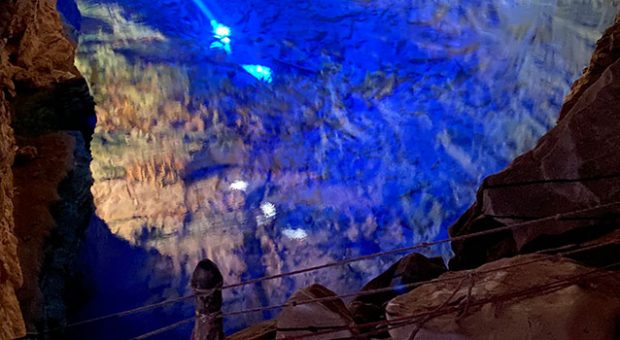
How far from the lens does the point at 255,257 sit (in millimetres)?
11453

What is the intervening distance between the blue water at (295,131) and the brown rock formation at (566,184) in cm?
539

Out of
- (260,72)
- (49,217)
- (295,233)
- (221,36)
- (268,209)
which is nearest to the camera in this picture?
(49,217)

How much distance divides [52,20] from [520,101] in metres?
9.01

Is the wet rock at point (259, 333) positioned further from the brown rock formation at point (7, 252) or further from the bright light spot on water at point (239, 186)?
the bright light spot on water at point (239, 186)

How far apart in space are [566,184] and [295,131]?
9199 millimetres

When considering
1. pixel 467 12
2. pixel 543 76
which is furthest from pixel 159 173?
pixel 543 76

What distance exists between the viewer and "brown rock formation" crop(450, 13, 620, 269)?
440 cm

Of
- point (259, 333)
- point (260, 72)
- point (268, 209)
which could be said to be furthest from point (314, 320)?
point (260, 72)

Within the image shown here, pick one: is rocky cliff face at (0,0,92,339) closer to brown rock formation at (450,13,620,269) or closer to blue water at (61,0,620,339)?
brown rock formation at (450,13,620,269)

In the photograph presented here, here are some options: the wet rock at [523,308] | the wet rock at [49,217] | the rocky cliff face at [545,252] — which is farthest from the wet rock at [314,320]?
the wet rock at [49,217]

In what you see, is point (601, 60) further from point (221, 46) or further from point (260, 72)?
point (221, 46)

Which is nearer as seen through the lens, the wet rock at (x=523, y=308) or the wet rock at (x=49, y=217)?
the wet rock at (x=523, y=308)

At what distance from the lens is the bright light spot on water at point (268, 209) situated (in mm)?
12005

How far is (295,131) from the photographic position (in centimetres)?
1334
